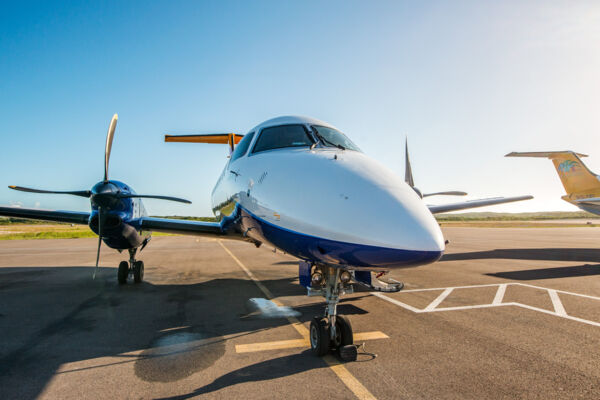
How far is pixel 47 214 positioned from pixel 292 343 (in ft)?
28.0

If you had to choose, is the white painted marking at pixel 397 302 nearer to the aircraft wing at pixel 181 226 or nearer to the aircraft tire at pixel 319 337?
the aircraft tire at pixel 319 337

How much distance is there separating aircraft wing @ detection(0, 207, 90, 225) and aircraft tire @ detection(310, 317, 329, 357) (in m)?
7.88

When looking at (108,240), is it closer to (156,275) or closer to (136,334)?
(156,275)

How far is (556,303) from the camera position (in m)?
6.33

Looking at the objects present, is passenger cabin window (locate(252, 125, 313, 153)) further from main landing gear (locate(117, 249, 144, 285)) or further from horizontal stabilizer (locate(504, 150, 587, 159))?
horizontal stabilizer (locate(504, 150, 587, 159))

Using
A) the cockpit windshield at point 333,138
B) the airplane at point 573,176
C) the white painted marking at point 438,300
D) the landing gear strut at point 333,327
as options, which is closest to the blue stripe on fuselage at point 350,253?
the landing gear strut at point 333,327

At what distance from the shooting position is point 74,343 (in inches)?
176

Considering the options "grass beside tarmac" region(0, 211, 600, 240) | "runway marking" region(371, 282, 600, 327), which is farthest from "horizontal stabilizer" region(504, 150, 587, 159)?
"runway marking" region(371, 282, 600, 327)

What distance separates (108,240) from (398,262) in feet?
25.9

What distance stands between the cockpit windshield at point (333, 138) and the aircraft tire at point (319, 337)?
2.31 meters

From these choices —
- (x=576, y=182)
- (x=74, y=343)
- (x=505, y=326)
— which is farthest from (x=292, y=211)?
(x=576, y=182)

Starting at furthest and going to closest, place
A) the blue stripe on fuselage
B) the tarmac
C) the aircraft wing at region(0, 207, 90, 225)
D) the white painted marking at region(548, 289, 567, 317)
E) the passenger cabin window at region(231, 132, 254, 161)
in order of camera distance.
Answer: the aircraft wing at region(0, 207, 90, 225), the white painted marking at region(548, 289, 567, 317), the passenger cabin window at region(231, 132, 254, 161), the tarmac, the blue stripe on fuselage

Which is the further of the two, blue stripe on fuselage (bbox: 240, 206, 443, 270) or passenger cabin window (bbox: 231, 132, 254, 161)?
passenger cabin window (bbox: 231, 132, 254, 161)

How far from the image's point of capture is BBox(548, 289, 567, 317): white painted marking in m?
5.69
